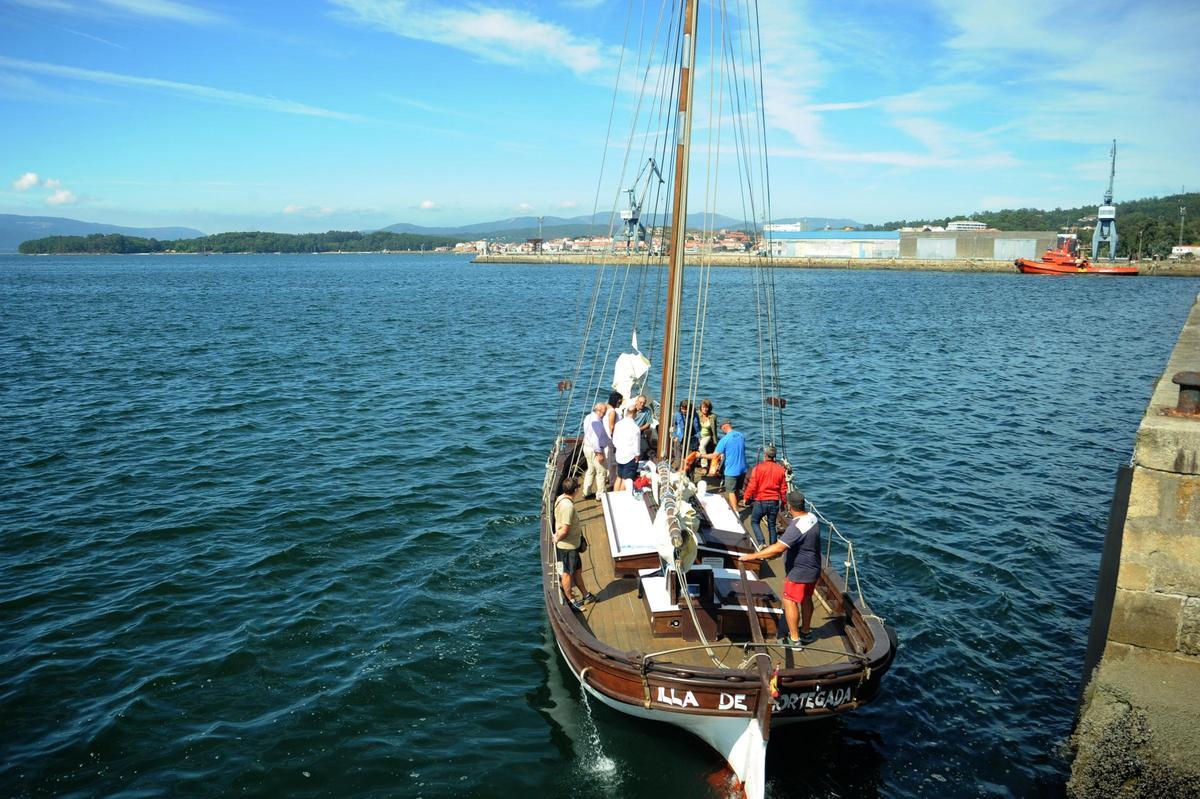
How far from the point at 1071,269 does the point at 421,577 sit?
444 ft

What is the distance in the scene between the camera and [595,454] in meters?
16.4

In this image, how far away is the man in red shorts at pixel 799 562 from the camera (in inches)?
404

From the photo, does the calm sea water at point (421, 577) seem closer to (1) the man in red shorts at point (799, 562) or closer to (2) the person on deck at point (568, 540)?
(2) the person on deck at point (568, 540)

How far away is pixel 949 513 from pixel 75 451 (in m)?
25.7

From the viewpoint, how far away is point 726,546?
11742 mm

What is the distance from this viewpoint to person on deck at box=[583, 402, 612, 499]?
1633cm

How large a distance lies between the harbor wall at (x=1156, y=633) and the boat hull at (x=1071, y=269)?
135m

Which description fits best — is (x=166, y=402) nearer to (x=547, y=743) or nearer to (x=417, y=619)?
(x=417, y=619)

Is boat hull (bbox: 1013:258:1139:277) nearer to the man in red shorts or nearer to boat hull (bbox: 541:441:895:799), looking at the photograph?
the man in red shorts

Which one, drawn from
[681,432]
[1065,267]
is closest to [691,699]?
[681,432]

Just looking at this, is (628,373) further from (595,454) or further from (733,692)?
(733,692)

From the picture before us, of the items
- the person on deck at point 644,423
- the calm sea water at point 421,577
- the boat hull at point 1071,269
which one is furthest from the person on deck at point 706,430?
the boat hull at point 1071,269

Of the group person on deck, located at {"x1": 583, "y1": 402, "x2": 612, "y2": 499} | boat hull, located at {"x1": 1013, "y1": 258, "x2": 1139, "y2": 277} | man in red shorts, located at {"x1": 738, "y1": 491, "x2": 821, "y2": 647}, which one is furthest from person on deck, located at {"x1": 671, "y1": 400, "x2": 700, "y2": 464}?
boat hull, located at {"x1": 1013, "y1": 258, "x2": 1139, "y2": 277}

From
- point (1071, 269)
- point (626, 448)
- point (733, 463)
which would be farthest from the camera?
point (1071, 269)
